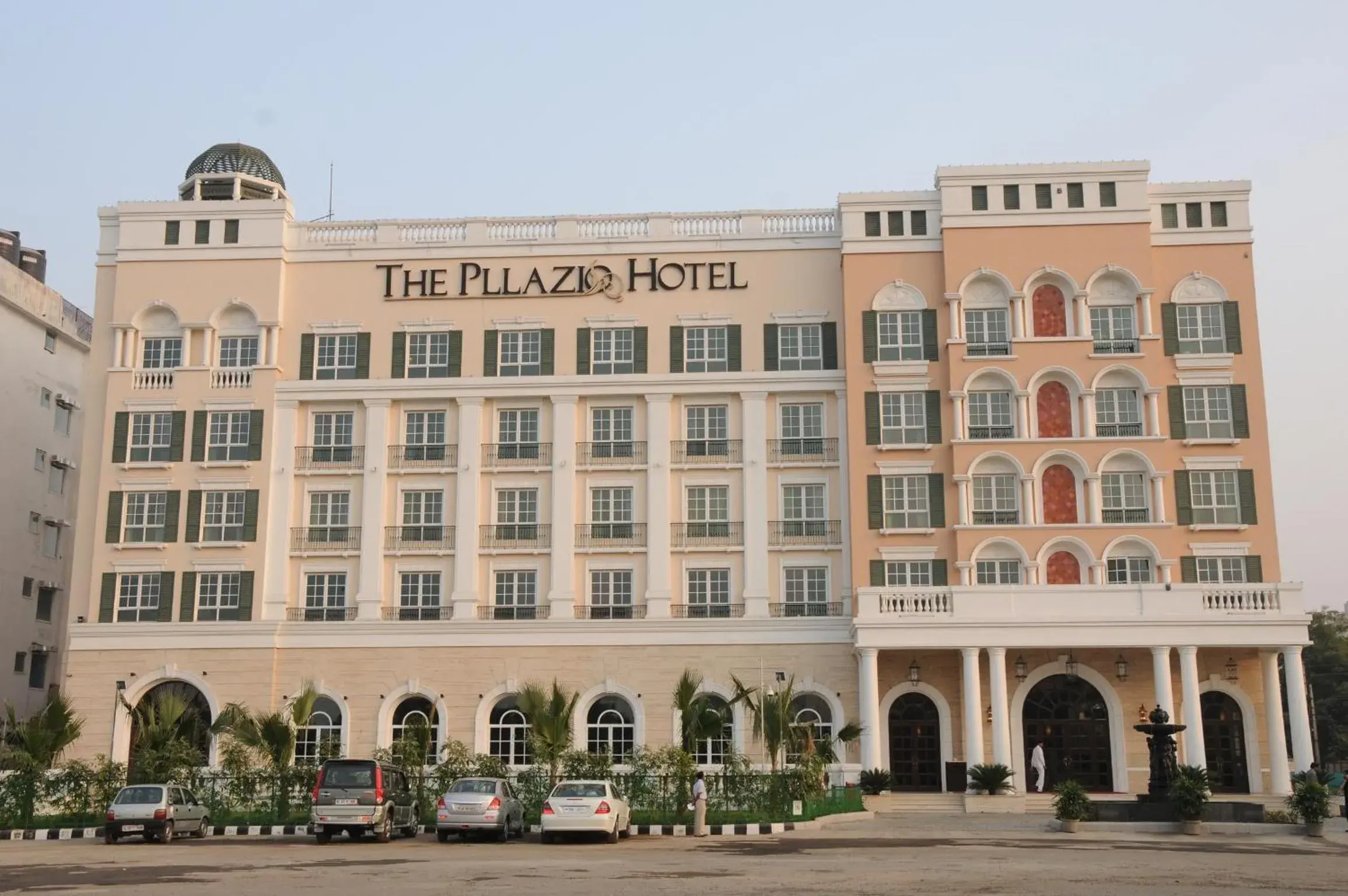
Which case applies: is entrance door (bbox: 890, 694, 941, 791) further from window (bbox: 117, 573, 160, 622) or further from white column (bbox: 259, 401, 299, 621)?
window (bbox: 117, 573, 160, 622)

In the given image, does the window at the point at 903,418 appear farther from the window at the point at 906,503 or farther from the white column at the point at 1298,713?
the white column at the point at 1298,713

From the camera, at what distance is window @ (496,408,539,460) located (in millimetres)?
44531

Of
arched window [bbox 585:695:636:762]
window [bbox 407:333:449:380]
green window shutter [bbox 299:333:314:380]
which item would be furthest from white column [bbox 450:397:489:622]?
green window shutter [bbox 299:333:314:380]

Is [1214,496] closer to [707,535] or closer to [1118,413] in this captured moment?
[1118,413]

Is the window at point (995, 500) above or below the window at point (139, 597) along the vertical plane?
above

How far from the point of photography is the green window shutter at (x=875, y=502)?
139 feet

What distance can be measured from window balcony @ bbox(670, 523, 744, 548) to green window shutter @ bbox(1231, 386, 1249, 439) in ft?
48.9

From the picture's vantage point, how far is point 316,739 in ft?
140

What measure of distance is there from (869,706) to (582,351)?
14179 mm

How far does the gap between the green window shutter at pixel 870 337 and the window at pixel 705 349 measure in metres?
4.24

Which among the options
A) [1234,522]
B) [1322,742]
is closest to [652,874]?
[1234,522]

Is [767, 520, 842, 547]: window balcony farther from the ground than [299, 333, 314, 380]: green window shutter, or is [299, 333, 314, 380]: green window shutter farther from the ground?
[299, 333, 314, 380]: green window shutter

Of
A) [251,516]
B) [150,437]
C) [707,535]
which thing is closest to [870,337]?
→ [707,535]

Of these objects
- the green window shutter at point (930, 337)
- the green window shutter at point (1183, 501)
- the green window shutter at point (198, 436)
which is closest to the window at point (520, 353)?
the green window shutter at point (198, 436)
